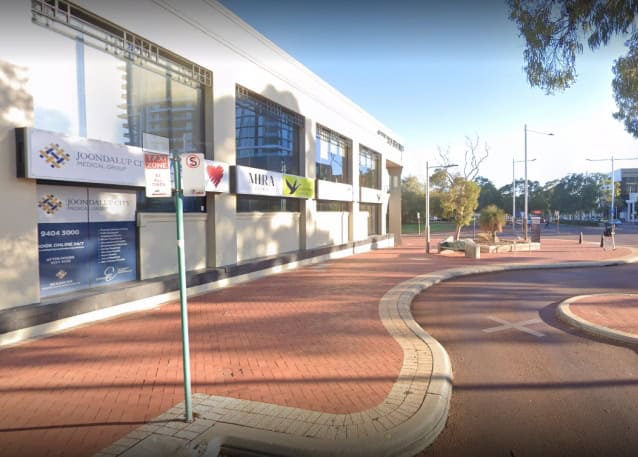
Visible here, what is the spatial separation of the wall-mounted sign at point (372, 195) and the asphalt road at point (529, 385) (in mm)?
14439

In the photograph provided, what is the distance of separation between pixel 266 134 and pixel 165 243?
19.9ft

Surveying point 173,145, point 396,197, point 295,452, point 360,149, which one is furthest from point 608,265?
point 295,452

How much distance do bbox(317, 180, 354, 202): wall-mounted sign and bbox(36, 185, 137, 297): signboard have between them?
962cm

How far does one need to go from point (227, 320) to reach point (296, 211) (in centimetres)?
971

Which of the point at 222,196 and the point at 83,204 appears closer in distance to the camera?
the point at 83,204

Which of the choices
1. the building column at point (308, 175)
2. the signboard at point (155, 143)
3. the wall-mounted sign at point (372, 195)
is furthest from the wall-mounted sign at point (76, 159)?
the wall-mounted sign at point (372, 195)

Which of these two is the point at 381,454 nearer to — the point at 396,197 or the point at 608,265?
the point at 608,265

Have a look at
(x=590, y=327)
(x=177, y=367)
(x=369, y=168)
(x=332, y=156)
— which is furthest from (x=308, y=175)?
(x=177, y=367)

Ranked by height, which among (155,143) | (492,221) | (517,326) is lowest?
(517,326)

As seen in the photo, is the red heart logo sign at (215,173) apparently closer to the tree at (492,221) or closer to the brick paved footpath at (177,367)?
the brick paved footpath at (177,367)

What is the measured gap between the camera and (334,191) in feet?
65.5

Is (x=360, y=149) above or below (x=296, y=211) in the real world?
above

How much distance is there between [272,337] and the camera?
7141 millimetres

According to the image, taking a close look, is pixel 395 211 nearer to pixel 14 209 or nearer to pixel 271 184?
pixel 271 184
